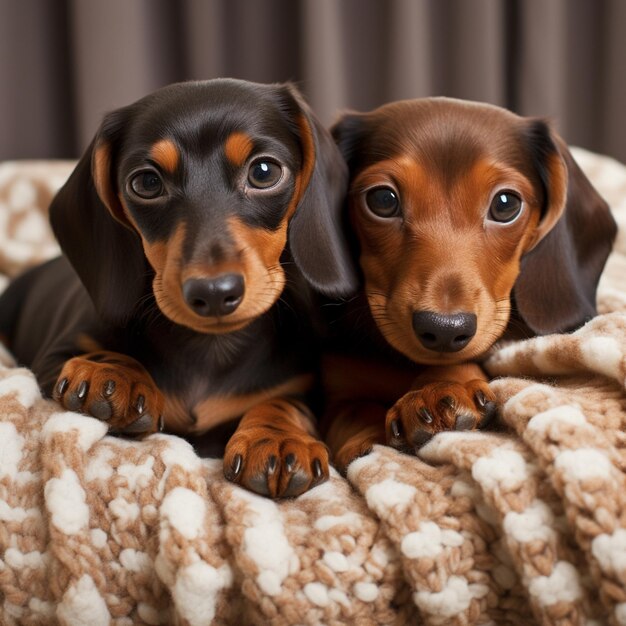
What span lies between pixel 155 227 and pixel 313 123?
1.38 ft

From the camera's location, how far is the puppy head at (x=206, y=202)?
1.49 m

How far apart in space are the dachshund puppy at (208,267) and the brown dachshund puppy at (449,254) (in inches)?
3.9

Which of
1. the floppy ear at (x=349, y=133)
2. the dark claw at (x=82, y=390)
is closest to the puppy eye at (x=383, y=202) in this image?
the floppy ear at (x=349, y=133)

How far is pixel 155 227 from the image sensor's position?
1.62 metres

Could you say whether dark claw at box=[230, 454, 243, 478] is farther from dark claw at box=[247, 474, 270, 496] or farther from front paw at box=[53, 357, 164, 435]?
front paw at box=[53, 357, 164, 435]

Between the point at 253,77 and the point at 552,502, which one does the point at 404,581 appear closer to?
the point at 552,502

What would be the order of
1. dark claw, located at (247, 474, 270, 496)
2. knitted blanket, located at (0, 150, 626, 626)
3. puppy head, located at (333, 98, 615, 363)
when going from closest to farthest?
1. knitted blanket, located at (0, 150, 626, 626)
2. dark claw, located at (247, 474, 270, 496)
3. puppy head, located at (333, 98, 615, 363)

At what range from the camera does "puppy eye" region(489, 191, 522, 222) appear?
1.74 m

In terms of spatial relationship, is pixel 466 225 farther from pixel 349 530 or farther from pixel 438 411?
pixel 349 530

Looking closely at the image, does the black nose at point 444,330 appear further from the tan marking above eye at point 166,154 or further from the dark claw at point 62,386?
the dark claw at point 62,386

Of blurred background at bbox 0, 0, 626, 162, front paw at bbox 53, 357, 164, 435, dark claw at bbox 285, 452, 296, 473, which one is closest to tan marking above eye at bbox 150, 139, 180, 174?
front paw at bbox 53, 357, 164, 435

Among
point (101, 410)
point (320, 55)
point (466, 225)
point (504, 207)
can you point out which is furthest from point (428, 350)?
point (320, 55)

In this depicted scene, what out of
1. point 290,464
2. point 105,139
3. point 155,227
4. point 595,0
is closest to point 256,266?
point 155,227

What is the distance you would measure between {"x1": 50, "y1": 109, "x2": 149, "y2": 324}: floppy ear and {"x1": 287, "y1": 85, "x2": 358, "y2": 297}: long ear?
1.18 ft
